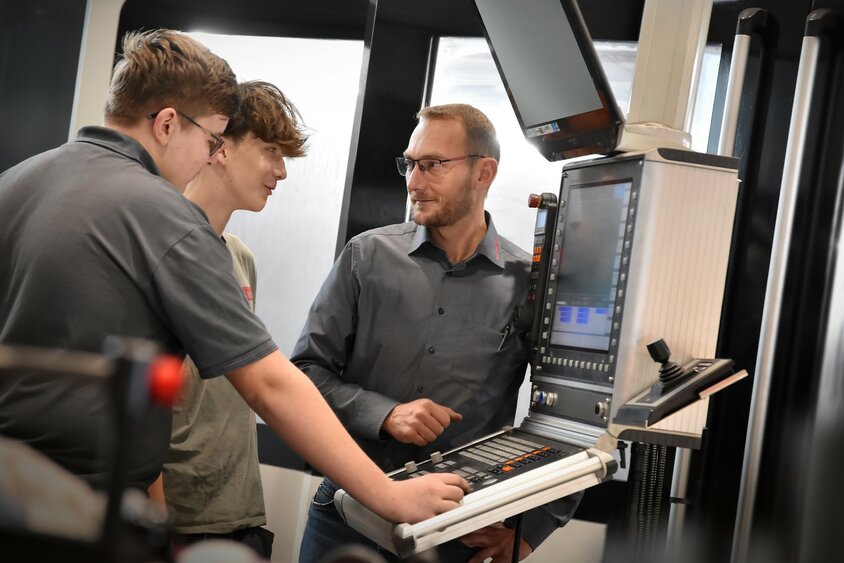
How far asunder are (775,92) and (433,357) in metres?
1.61

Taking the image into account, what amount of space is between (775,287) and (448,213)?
1073 mm

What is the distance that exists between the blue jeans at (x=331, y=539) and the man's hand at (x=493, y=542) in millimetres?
70

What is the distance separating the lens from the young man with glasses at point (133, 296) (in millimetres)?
1368

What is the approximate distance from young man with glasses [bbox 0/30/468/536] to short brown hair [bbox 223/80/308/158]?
91 cm

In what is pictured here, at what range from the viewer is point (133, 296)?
4.67 ft

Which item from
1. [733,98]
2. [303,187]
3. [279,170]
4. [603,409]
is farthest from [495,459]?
→ [303,187]

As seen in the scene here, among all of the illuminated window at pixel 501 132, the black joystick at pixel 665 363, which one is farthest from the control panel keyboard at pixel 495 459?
the illuminated window at pixel 501 132

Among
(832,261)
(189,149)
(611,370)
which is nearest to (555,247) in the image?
(611,370)

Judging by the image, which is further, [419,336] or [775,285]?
[775,285]

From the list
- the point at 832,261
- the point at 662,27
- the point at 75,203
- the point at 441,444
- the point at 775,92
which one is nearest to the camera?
the point at 75,203

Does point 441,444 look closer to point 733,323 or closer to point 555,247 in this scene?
point 555,247

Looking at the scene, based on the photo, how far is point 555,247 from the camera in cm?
201

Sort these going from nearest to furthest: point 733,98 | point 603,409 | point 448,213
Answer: point 603,409 < point 448,213 < point 733,98

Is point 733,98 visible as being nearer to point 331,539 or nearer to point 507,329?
point 507,329
